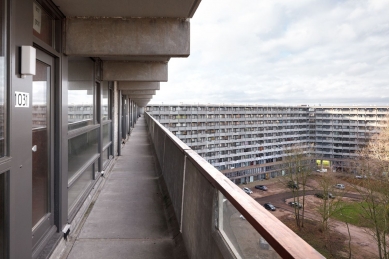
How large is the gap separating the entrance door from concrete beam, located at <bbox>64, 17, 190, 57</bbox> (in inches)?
27.9

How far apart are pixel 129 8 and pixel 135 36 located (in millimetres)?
415

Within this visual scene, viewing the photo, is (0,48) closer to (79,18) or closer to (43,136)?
(43,136)

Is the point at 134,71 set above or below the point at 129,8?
below

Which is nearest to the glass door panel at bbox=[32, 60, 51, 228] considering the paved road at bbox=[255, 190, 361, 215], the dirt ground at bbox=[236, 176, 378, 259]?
the dirt ground at bbox=[236, 176, 378, 259]

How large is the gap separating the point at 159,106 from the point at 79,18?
5756cm

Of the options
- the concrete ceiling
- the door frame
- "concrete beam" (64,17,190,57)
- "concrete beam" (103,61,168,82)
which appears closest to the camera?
the door frame

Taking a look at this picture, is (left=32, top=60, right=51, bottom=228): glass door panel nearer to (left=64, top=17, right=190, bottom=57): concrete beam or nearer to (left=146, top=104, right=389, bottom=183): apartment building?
(left=64, top=17, right=190, bottom=57): concrete beam

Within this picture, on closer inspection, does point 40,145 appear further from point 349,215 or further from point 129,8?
point 349,215

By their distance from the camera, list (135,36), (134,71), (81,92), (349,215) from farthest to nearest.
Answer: (349,215), (134,71), (81,92), (135,36)

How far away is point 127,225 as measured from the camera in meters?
4.56

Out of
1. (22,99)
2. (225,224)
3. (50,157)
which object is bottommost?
(225,224)

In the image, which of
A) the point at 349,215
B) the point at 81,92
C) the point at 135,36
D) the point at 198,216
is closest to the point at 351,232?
the point at 349,215

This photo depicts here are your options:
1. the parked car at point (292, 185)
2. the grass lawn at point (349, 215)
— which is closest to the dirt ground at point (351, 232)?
the grass lawn at point (349, 215)

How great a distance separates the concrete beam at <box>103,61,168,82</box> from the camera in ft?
24.1
